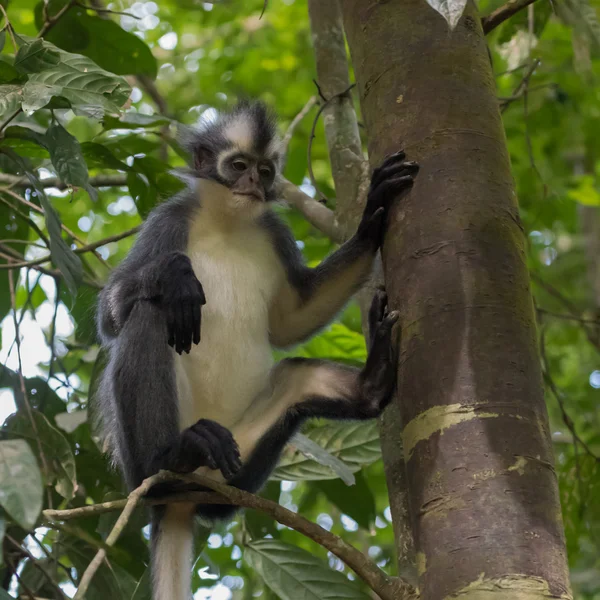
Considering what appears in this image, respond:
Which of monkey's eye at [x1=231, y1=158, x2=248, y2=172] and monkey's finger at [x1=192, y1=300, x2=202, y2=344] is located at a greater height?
monkey's eye at [x1=231, y1=158, x2=248, y2=172]

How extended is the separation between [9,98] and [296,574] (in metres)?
1.84

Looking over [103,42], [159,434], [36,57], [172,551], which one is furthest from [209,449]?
[103,42]

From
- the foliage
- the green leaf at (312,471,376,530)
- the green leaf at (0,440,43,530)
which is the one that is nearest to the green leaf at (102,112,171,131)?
the foliage

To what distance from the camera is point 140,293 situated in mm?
3020

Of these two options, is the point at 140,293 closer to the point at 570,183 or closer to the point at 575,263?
the point at 570,183

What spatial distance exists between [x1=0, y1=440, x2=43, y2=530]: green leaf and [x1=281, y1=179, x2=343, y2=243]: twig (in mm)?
2068

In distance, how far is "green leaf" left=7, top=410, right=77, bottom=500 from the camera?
283 centimetres

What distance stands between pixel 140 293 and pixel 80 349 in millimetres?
1489

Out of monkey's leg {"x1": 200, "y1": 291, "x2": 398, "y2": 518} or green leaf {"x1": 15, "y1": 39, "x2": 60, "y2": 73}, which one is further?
monkey's leg {"x1": 200, "y1": 291, "x2": 398, "y2": 518}

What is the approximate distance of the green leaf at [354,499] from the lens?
3686 millimetres

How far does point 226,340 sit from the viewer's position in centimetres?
335

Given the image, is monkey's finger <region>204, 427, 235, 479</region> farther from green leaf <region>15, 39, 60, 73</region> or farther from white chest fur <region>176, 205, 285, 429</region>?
green leaf <region>15, 39, 60, 73</region>

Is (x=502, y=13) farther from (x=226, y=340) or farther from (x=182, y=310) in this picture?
(x=226, y=340)

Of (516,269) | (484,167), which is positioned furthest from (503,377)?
(484,167)
